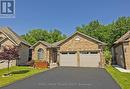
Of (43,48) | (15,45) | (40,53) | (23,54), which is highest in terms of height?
(15,45)

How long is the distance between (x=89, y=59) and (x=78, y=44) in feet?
10.9

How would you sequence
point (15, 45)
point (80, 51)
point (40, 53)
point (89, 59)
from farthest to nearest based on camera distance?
point (40, 53), point (15, 45), point (80, 51), point (89, 59)

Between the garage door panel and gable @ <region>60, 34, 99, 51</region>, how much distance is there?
1.08 metres

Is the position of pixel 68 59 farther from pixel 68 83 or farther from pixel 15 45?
pixel 68 83

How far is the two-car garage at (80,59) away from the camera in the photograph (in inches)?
1368

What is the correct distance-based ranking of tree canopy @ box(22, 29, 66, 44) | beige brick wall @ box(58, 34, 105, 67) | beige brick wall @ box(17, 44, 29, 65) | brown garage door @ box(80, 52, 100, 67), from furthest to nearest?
tree canopy @ box(22, 29, 66, 44) → beige brick wall @ box(17, 44, 29, 65) → beige brick wall @ box(58, 34, 105, 67) → brown garage door @ box(80, 52, 100, 67)

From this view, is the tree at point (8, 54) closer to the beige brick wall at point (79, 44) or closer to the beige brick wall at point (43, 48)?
the beige brick wall at point (79, 44)

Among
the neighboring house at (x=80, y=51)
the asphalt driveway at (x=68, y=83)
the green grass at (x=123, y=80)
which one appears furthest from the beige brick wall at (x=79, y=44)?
the asphalt driveway at (x=68, y=83)

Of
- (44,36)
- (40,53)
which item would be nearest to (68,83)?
(40,53)

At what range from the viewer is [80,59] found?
117 ft

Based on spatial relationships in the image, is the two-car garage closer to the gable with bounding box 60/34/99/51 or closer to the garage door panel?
the garage door panel

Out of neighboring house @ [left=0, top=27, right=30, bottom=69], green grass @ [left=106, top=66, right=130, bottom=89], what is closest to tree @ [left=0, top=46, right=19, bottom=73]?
neighboring house @ [left=0, top=27, right=30, bottom=69]

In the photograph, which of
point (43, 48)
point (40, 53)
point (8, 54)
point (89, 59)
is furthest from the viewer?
point (40, 53)

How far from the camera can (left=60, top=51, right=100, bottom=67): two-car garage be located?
→ 114ft
